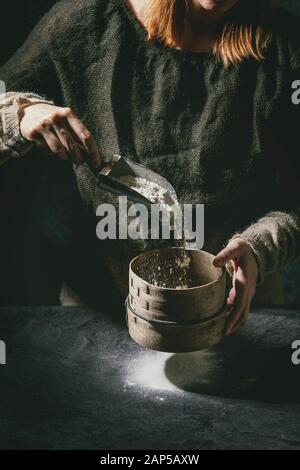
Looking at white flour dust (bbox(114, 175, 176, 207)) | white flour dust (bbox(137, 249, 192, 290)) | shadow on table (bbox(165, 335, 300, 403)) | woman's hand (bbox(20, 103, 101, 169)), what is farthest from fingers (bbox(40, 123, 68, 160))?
shadow on table (bbox(165, 335, 300, 403))

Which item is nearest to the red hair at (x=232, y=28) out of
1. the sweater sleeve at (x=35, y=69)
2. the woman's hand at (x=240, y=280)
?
the sweater sleeve at (x=35, y=69)

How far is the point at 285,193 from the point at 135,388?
26.3 inches

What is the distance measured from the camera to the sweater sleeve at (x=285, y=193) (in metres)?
1.49

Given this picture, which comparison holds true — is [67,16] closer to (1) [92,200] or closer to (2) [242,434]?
(1) [92,200]

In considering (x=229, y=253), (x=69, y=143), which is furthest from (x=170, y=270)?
(x=69, y=143)

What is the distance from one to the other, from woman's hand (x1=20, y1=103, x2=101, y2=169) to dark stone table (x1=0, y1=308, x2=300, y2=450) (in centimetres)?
43

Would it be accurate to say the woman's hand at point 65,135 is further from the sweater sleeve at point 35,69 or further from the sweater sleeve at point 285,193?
the sweater sleeve at point 285,193

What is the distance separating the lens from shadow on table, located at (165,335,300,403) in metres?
1.33

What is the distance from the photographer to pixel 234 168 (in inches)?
66.1

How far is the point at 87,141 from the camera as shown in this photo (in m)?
1.32

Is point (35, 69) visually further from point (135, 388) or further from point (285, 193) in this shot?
point (135, 388)

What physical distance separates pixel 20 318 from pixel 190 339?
54 cm

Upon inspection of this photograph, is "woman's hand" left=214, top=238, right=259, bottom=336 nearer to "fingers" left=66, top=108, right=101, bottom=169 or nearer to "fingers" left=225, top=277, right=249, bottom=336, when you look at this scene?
"fingers" left=225, top=277, right=249, bottom=336
